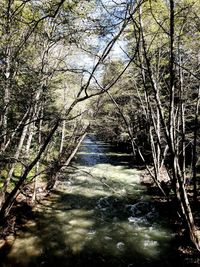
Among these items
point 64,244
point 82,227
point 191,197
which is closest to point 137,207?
point 191,197

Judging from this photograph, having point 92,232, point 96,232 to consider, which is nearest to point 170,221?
point 96,232

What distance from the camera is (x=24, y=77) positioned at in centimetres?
990

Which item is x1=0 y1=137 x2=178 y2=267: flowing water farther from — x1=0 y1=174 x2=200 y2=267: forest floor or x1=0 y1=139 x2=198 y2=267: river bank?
x1=0 y1=174 x2=200 y2=267: forest floor

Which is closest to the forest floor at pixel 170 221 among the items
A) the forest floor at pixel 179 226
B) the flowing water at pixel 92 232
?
the forest floor at pixel 179 226

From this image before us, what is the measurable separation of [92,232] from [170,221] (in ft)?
11.9

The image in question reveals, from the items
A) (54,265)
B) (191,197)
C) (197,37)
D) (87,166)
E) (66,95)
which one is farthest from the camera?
(87,166)

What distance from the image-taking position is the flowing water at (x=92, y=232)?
9.94 meters

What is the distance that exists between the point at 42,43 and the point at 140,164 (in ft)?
59.2

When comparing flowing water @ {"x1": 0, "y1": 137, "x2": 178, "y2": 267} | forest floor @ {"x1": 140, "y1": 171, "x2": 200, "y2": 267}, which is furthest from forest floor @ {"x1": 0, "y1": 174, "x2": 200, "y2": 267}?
flowing water @ {"x1": 0, "y1": 137, "x2": 178, "y2": 267}

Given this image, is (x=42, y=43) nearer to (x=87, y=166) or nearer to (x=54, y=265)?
(x=54, y=265)

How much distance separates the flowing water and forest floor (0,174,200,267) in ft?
0.96

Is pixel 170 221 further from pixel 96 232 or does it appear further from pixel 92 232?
pixel 92 232

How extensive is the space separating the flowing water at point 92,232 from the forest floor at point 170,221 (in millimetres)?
291

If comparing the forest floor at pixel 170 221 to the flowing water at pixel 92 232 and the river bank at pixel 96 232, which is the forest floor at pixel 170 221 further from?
the flowing water at pixel 92 232
